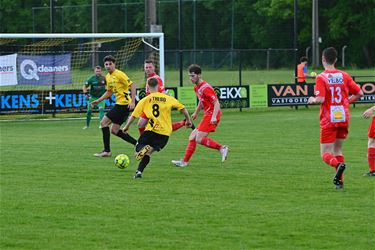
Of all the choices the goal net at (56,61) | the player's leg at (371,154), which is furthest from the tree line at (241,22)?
the player's leg at (371,154)

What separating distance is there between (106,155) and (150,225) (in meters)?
7.62

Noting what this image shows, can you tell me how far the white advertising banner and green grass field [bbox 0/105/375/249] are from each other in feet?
27.1

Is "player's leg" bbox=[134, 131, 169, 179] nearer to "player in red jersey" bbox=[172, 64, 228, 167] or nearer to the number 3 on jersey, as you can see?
"player in red jersey" bbox=[172, 64, 228, 167]

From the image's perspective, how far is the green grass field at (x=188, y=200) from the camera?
30.2ft

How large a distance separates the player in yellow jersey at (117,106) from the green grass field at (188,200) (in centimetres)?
57

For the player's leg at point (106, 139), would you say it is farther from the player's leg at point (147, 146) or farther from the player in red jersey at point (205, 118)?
the player's leg at point (147, 146)

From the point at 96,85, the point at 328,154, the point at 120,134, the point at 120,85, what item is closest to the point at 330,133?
the point at 328,154

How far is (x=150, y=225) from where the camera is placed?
32.5ft

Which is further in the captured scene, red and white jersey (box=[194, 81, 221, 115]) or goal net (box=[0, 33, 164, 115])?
goal net (box=[0, 33, 164, 115])

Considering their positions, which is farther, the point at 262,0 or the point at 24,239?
the point at 262,0

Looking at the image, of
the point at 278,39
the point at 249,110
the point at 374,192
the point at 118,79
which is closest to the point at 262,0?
the point at 278,39

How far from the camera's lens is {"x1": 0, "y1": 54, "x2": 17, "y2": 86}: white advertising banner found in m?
27.9

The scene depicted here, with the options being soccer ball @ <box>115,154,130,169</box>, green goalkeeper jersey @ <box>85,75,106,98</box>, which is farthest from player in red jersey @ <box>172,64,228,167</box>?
green goalkeeper jersey @ <box>85,75,106,98</box>

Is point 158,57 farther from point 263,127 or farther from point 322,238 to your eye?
point 322,238
